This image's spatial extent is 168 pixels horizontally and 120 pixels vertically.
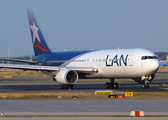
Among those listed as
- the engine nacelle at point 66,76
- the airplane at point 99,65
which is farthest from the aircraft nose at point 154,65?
the engine nacelle at point 66,76

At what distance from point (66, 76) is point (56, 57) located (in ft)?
25.9

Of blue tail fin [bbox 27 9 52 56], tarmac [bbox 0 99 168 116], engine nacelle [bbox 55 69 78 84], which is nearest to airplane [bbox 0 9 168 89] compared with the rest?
engine nacelle [bbox 55 69 78 84]

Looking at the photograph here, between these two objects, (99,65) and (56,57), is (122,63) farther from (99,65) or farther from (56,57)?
(56,57)

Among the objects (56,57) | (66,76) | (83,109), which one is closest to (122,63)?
(66,76)

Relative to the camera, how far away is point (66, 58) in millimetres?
44312

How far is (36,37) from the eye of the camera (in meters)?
49.3

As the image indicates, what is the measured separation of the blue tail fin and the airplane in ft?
4.47

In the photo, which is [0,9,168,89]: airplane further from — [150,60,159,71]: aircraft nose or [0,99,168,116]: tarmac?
[0,99,168,116]: tarmac

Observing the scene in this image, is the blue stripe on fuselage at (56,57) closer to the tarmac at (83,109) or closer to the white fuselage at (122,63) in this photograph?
the white fuselage at (122,63)

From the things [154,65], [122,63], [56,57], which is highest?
[56,57]

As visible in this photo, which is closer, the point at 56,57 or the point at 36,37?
the point at 56,57

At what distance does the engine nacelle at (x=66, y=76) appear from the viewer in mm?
38312
